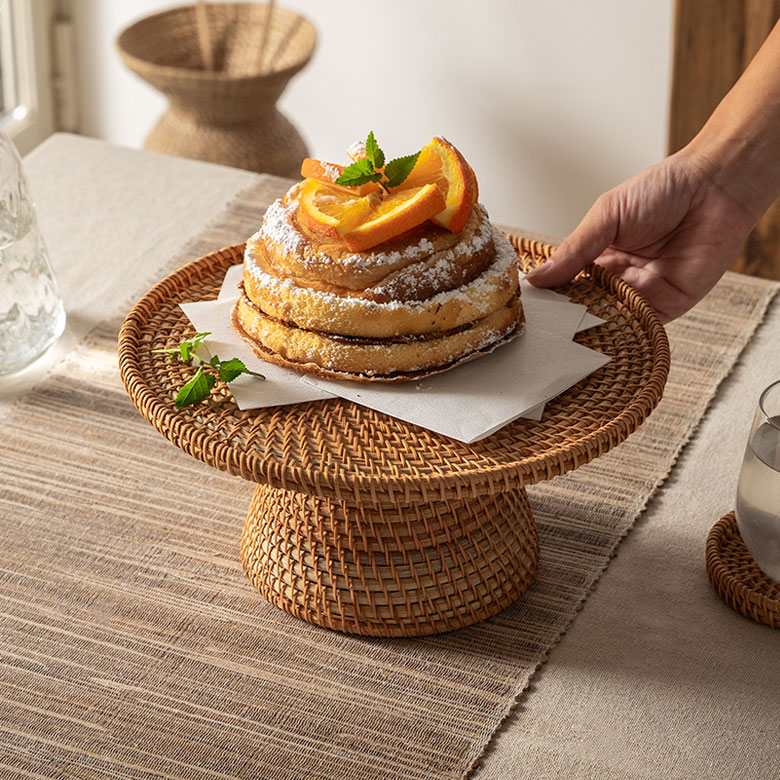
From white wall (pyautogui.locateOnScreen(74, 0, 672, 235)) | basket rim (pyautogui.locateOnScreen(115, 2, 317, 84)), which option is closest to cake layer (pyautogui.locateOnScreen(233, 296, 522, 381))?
basket rim (pyautogui.locateOnScreen(115, 2, 317, 84))

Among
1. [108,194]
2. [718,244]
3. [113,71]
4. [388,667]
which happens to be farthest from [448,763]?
[113,71]

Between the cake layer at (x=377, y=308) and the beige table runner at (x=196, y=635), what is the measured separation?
0.28 m

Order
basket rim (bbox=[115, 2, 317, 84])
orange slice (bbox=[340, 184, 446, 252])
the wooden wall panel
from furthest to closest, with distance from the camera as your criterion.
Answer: basket rim (bbox=[115, 2, 317, 84]) → the wooden wall panel → orange slice (bbox=[340, 184, 446, 252])

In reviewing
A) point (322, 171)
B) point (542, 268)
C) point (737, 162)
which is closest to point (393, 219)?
point (322, 171)

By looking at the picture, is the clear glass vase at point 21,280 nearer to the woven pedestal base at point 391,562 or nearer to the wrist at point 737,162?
the woven pedestal base at point 391,562

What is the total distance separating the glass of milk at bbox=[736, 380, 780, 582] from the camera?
99 centimetres

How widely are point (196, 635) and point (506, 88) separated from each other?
6.57ft

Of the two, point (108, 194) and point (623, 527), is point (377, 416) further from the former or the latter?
point (108, 194)

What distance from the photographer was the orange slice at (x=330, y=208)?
1022 millimetres

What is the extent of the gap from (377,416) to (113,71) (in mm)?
2523

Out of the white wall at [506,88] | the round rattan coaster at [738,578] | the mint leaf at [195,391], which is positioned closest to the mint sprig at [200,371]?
the mint leaf at [195,391]

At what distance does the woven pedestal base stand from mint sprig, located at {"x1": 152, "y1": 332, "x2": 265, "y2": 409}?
0.42 ft

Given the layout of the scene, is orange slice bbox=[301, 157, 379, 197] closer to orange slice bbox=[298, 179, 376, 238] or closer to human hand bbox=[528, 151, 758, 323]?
orange slice bbox=[298, 179, 376, 238]

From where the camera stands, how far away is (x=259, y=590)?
114cm
